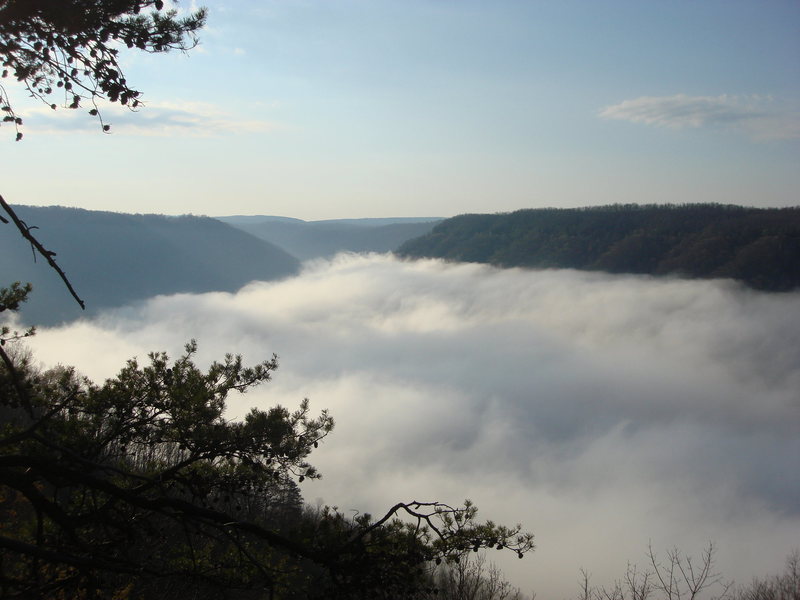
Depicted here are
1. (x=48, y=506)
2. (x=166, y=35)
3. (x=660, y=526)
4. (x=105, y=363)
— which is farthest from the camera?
(x=105, y=363)

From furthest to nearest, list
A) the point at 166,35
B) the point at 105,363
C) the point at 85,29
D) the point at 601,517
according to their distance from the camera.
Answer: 1. the point at 105,363
2. the point at 601,517
3. the point at 166,35
4. the point at 85,29

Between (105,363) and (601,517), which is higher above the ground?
(105,363)

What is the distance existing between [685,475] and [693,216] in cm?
7878

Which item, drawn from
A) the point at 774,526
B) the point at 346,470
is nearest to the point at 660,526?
the point at 774,526

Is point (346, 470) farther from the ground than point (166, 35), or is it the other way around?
point (166, 35)

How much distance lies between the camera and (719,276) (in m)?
192

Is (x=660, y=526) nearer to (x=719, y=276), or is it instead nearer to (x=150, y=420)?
(x=719, y=276)

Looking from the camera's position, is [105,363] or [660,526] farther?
[105,363]

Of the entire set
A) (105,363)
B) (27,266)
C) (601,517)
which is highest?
(27,266)

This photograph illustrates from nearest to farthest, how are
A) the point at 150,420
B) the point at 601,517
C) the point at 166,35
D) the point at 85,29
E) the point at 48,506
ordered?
the point at 48,506, the point at 85,29, the point at 166,35, the point at 150,420, the point at 601,517

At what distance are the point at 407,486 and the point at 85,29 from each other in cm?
16775

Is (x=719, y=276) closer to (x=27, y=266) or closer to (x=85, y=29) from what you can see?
(x=27, y=266)

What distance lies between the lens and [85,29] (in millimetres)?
5277

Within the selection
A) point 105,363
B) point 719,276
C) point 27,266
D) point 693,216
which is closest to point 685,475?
point 719,276
